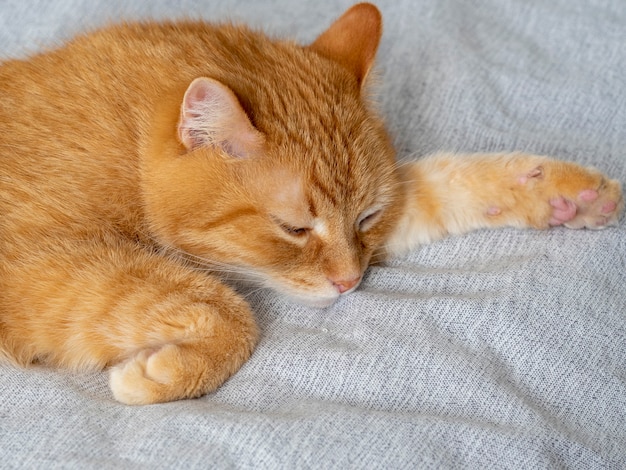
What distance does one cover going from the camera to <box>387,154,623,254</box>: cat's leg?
179cm

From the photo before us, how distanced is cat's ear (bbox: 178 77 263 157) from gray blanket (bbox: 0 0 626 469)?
1.24ft

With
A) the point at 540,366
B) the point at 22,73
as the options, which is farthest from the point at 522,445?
the point at 22,73

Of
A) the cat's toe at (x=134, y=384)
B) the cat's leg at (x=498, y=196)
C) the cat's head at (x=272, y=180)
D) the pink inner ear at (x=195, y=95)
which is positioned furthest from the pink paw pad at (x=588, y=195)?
the cat's toe at (x=134, y=384)

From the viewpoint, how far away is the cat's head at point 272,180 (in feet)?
5.06

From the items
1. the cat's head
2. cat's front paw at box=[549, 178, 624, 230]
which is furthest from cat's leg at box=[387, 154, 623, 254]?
the cat's head

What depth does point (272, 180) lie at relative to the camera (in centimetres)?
154

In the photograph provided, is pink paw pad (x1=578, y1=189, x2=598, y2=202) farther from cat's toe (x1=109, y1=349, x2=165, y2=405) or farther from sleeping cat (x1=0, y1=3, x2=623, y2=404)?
cat's toe (x1=109, y1=349, x2=165, y2=405)

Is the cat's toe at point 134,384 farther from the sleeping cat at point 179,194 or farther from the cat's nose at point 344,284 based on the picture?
the cat's nose at point 344,284

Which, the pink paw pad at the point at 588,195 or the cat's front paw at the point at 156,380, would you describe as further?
the pink paw pad at the point at 588,195

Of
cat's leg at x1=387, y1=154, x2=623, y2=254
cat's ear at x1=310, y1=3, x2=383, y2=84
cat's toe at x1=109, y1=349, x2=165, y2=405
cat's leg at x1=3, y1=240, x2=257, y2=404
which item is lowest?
cat's toe at x1=109, y1=349, x2=165, y2=405

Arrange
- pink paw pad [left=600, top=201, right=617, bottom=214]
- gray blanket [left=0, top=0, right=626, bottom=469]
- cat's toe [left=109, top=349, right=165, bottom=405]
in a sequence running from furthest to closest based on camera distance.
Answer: pink paw pad [left=600, top=201, right=617, bottom=214] → cat's toe [left=109, top=349, right=165, bottom=405] → gray blanket [left=0, top=0, right=626, bottom=469]

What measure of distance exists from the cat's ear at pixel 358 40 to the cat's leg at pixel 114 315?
0.63 m

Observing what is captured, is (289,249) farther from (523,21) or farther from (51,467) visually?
(523,21)

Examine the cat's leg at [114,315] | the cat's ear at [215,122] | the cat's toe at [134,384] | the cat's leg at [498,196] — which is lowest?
the cat's toe at [134,384]
